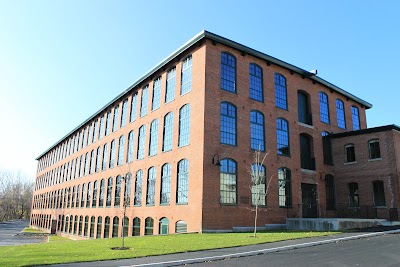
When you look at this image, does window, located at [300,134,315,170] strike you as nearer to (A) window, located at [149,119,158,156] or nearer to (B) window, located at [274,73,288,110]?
(B) window, located at [274,73,288,110]

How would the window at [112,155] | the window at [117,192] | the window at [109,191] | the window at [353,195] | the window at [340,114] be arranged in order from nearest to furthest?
the window at [353,195]
the window at [340,114]
the window at [117,192]
the window at [109,191]
the window at [112,155]

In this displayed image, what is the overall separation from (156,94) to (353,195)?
19140 millimetres

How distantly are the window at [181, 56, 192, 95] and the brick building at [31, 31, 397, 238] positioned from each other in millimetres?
146

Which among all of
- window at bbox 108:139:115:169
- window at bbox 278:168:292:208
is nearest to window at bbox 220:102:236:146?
window at bbox 278:168:292:208

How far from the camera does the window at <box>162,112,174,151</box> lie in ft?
85.5

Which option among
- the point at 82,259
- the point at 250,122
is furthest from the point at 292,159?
the point at 82,259

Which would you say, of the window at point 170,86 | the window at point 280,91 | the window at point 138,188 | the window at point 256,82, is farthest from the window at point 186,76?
the window at point 138,188

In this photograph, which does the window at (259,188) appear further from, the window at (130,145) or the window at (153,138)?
the window at (130,145)

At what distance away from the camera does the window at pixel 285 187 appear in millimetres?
25562

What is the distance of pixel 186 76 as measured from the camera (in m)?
25.4

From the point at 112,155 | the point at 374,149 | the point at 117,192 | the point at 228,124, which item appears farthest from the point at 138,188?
the point at 374,149

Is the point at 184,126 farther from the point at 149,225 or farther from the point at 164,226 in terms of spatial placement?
the point at 149,225

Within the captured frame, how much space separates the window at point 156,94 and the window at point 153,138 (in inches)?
54.6

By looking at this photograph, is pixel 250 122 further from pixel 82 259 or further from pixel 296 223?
pixel 82 259
